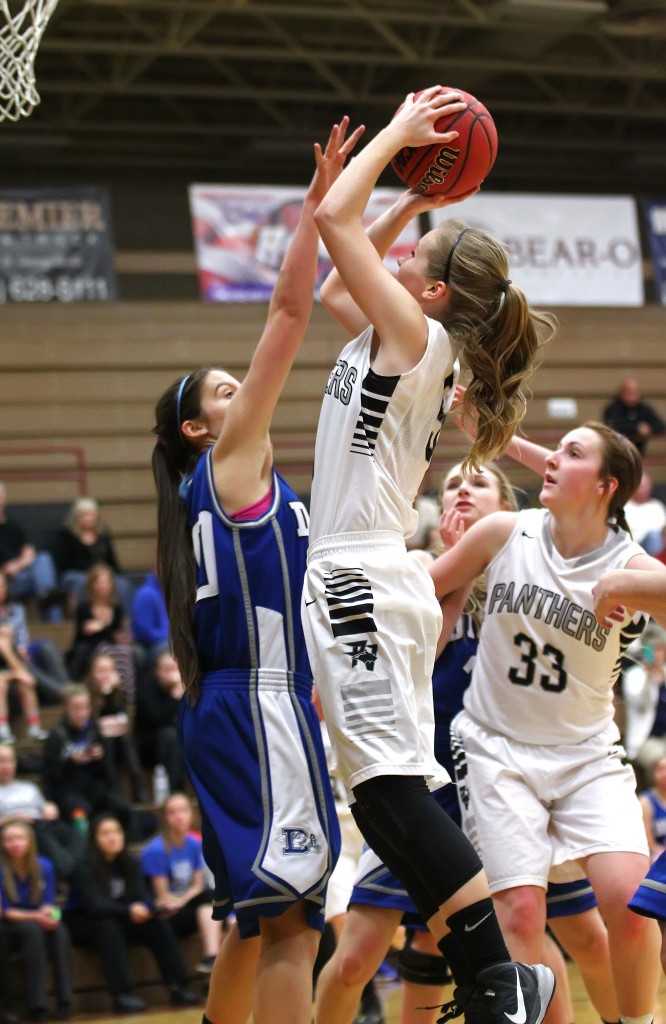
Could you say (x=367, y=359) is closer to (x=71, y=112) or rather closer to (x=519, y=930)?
(x=519, y=930)

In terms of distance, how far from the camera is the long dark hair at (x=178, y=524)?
362 centimetres

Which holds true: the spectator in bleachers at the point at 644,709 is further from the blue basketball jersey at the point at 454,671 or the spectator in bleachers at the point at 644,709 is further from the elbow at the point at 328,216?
Result: the elbow at the point at 328,216

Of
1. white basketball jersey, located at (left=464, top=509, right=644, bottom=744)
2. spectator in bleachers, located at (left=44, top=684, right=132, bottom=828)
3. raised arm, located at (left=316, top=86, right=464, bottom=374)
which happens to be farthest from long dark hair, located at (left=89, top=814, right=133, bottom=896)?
raised arm, located at (left=316, top=86, right=464, bottom=374)

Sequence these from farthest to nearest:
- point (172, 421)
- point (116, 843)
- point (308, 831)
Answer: point (116, 843) → point (172, 421) → point (308, 831)

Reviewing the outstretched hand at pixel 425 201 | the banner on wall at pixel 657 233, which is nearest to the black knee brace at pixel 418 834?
the outstretched hand at pixel 425 201

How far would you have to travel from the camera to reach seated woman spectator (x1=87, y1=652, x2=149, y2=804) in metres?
8.92

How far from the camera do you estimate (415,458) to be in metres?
3.23

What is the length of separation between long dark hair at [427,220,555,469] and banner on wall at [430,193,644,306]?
11401mm

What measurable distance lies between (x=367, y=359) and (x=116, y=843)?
5.62 metres

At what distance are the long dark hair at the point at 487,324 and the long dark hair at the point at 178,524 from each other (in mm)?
868

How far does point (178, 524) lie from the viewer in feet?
12.3

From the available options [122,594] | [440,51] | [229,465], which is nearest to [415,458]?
[229,465]

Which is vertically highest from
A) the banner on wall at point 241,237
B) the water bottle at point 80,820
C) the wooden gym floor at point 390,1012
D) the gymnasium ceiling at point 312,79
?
the gymnasium ceiling at point 312,79

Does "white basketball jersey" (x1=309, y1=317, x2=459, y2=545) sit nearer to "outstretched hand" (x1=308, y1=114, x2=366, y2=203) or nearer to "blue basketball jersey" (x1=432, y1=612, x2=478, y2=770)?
"outstretched hand" (x1=308, y1=114, x2=366, y2=203)
